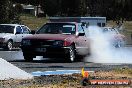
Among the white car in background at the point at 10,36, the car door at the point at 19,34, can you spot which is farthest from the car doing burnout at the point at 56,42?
the car door at the point at 19,34

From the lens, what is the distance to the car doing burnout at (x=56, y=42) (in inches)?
744

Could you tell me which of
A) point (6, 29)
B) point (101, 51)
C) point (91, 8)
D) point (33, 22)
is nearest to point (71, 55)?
point (101, 51)

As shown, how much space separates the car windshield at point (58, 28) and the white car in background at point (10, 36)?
9.46m

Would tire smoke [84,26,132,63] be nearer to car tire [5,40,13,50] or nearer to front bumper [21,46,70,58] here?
front bumper [21,46,70,58]

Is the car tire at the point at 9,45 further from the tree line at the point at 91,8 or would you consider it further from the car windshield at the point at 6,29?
the tree line at the point at 91,8

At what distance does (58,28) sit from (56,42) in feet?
4.20

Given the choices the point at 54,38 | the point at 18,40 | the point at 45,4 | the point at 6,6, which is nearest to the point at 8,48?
the point at 18,40

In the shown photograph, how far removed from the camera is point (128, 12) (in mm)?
80875

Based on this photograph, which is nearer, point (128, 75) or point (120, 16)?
point (128, 75)

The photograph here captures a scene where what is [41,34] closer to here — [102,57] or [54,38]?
[54,38]

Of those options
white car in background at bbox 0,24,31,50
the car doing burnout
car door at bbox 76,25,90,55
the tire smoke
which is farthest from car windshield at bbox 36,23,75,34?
white car in background at bbox 0,24,31,50

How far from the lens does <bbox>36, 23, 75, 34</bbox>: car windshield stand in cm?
1987

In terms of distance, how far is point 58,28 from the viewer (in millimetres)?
19969

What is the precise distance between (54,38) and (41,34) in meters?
0.96
